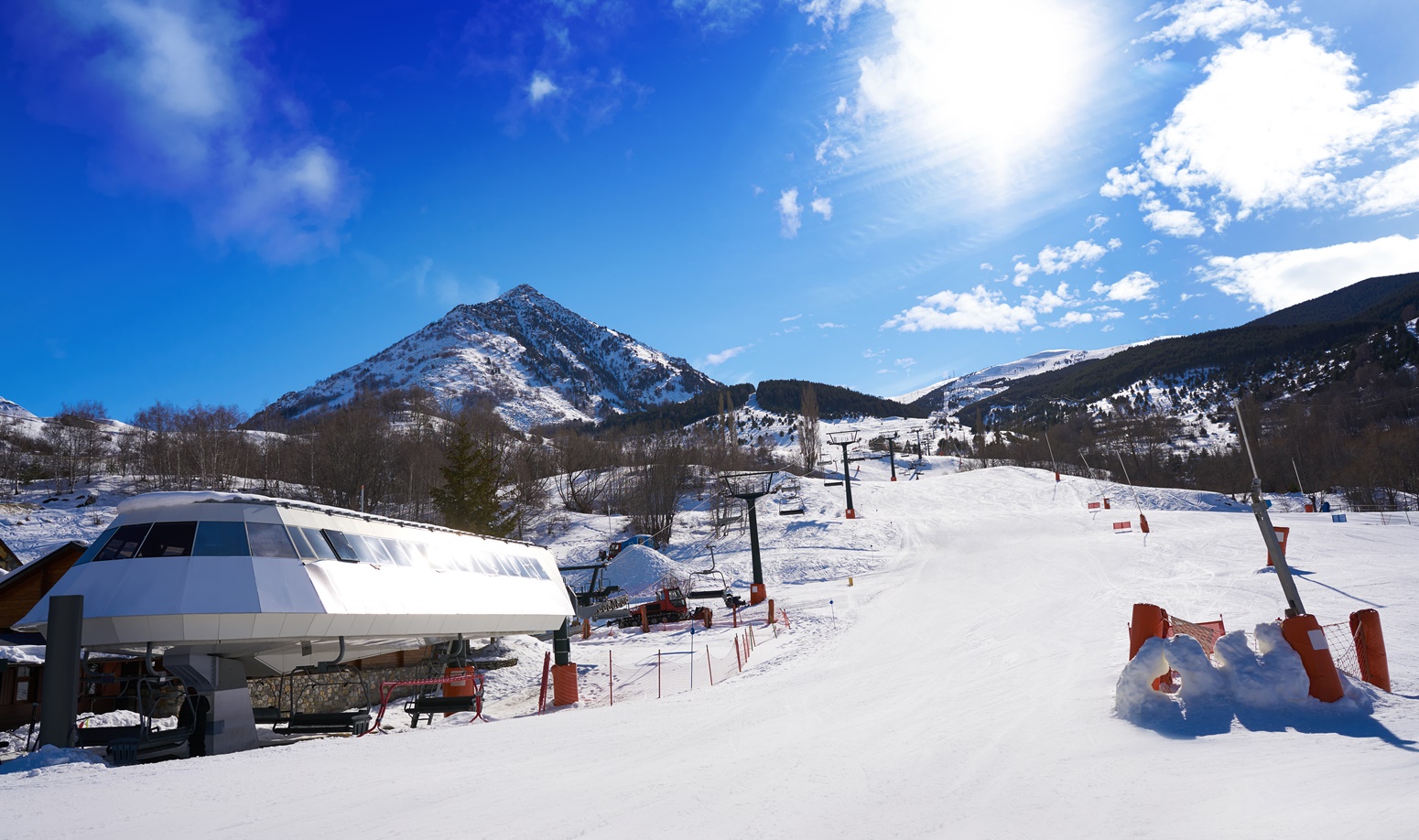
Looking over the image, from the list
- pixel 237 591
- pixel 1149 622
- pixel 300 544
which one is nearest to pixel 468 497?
pixel 300 544

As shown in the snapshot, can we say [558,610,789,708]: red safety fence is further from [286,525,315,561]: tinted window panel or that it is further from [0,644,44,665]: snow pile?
[0,644,44,665]: snow pile

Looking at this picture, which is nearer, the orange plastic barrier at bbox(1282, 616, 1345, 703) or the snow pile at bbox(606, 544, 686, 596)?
the orange plastic barrier at bbox(1282, 616, 1345, 703)

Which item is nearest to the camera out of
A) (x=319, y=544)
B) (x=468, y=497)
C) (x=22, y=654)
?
(x=319, y=544)

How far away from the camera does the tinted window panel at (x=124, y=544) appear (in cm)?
1436

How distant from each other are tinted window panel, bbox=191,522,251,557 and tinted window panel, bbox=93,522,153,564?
1.12 meters

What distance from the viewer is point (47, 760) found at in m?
10.3

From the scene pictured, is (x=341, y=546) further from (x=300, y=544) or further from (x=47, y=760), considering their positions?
(x=47, y=760)

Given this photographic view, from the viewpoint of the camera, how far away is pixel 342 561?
1661 centimetres

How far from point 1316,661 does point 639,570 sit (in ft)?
131

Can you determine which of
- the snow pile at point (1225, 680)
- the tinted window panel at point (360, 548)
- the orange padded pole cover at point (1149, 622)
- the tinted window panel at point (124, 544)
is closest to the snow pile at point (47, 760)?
the tinted window panel at point (124, 544)

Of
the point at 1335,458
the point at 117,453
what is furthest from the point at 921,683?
the point at 1335,458

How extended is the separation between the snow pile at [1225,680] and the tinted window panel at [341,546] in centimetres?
1591

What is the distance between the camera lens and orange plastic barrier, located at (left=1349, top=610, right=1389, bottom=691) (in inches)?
451

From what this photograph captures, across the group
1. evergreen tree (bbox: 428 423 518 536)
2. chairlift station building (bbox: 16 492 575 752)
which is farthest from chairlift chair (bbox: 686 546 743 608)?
chairlift station building (bbox: 16 492 575 752)
